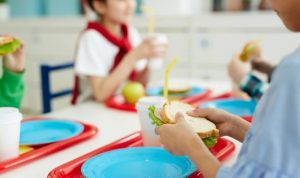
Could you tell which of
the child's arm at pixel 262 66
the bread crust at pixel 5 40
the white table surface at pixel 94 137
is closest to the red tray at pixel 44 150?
the white table surface at pixel 94 137

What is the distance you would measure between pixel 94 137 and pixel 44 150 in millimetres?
146

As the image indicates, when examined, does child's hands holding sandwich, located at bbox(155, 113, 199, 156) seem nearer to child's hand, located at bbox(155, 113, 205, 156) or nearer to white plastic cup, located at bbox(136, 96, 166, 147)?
child's hand, located at bbox(155, 113, 205, 156)

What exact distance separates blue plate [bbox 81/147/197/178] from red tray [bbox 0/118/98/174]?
5.4 inches

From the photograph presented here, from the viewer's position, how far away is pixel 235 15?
2416mm

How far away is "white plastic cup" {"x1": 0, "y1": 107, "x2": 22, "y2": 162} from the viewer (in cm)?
74

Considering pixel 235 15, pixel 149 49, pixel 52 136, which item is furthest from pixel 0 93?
pixel 235 15

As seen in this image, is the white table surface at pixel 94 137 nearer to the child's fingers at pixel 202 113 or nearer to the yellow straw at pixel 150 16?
the child's fingers at pixel 202 113

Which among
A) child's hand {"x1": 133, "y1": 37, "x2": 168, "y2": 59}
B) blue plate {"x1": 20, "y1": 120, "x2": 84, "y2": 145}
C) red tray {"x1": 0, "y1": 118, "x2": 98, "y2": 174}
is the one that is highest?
child's hand {"x1": 133, "y1": 37, "x2": 168, "y2": 59}

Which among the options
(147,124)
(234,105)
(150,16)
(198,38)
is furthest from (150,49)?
(198,38)

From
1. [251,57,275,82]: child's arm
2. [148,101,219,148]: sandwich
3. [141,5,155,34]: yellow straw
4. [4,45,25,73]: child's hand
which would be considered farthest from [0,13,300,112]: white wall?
[148,101,219,148]: sandwich

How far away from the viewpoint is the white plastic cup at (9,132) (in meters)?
0.74

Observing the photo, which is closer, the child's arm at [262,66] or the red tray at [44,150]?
the red tray at [44,150]

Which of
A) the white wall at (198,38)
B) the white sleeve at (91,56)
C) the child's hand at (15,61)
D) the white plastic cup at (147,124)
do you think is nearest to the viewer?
the white plastic cup at (147,124)

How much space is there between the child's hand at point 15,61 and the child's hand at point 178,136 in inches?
24.2
